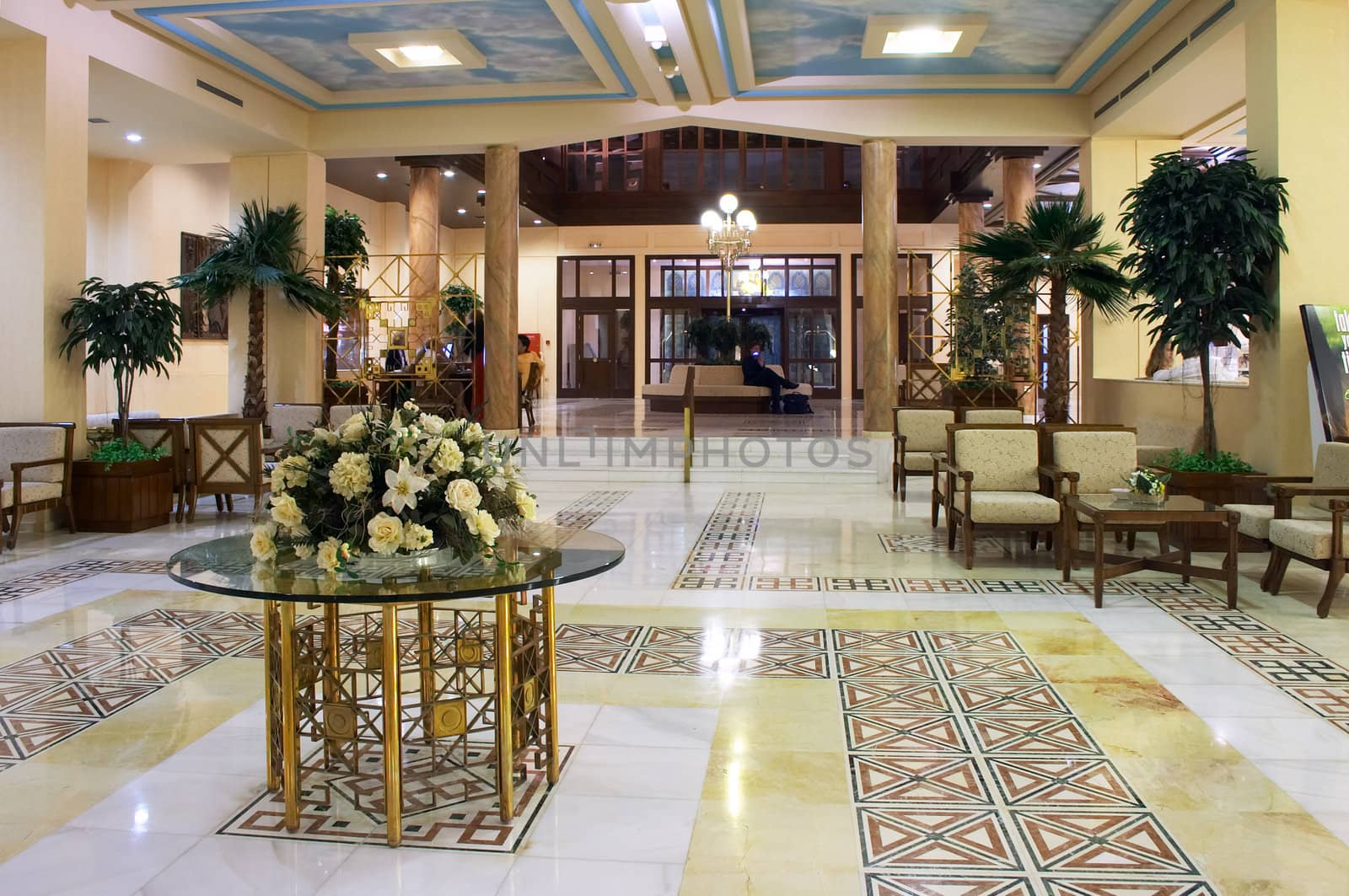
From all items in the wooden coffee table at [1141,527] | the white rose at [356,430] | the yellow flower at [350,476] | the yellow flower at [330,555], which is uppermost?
the white rose at [356,430]

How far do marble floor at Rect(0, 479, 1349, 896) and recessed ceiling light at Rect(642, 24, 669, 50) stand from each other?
6036 mm

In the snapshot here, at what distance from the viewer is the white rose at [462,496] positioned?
288 centimetres

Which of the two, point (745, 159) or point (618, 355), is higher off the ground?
point (745, 159)

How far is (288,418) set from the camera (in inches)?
Result: 421

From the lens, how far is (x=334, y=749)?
10.5ft

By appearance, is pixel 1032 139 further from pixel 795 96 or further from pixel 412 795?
pixel 412 795

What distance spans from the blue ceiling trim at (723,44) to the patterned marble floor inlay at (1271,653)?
6150 millimetres

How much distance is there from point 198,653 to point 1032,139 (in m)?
10.6

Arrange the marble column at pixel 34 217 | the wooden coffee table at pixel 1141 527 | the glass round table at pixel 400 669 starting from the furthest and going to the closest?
the marble column at pixel 34 217 < the wooden coffee table at pixel 1141 527 < the glass round table at pixel 400 669

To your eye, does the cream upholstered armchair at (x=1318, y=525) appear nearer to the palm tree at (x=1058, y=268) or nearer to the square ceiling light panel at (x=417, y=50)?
the palm tree at (x=1058, y=268)

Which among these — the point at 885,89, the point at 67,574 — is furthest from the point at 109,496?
the point at 885,89

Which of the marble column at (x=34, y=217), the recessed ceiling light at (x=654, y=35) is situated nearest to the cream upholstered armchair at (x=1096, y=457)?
the recessed ceiling light at (x=654, y=35)

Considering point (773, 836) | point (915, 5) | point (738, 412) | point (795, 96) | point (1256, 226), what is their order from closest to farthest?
point (773, 836) → point (1256, 226) → point (915, 5) → point (795, 96) → point (738, 412)

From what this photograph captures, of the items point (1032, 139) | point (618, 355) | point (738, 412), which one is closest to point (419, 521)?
point (1032, 139)
